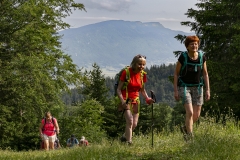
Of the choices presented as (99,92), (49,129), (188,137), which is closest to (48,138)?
(49,129)

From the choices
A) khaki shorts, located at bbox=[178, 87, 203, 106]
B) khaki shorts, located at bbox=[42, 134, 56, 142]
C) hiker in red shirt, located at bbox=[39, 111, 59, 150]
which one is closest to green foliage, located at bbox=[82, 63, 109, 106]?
khaki shorts, located at bbox=[42, 134, 56, 142]

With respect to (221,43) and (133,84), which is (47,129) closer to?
(133,84)

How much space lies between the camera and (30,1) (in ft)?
62.4

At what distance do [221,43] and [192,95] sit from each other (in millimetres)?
17205

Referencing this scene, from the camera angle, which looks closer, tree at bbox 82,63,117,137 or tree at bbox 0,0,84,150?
tree at bbox 0,0,84,150

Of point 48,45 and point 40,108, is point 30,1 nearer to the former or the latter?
point 48,45

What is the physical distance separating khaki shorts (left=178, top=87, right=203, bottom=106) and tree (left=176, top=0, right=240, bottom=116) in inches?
528

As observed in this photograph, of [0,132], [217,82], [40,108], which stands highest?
[217,82]

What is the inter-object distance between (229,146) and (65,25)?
19676mm

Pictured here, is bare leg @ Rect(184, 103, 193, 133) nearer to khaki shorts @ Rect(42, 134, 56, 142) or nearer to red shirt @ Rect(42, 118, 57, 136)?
red shirt @ Rect(42, 118, 57, 136)

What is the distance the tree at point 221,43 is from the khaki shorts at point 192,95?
13.4 meters

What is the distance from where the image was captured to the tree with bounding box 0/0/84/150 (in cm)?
1845

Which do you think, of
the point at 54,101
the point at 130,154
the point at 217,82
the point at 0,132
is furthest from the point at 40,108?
the point at 130,154

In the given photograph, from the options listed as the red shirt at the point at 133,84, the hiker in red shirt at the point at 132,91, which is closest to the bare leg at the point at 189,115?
the hiker in red shirt at the point at 132,91
